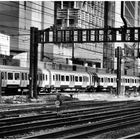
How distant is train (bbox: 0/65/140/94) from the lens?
3738cm

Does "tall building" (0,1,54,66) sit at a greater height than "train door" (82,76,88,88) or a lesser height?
greater

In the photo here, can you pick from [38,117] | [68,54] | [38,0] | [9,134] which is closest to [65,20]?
[68,54]

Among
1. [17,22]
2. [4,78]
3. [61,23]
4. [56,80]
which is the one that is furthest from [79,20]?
[4,78]

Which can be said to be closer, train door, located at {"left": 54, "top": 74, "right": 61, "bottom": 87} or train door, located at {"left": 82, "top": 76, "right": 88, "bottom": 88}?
train door, located at {"left": 54, "top": 74, "right": 61, "bottom": 87}

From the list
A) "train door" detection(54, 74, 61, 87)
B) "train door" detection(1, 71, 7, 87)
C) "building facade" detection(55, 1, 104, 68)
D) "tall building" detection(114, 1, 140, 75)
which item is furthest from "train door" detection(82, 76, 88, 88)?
"tall building" detection(114, 1, 140, 75)

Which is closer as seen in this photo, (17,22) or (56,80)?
(56,80)

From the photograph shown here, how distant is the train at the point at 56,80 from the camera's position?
37.4 m

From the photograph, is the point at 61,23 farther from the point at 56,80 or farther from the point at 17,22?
the point at 56,80

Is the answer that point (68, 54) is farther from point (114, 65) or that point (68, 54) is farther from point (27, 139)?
point (27, 139)

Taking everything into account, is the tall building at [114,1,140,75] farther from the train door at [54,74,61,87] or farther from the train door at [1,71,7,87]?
the train door at [1,71,7,87]

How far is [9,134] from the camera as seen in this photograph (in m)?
12.6

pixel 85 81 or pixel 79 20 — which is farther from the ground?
pixel 79 20

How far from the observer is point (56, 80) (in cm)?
4631

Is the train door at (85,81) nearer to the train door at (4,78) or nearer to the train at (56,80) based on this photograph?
the train at (56,80)
